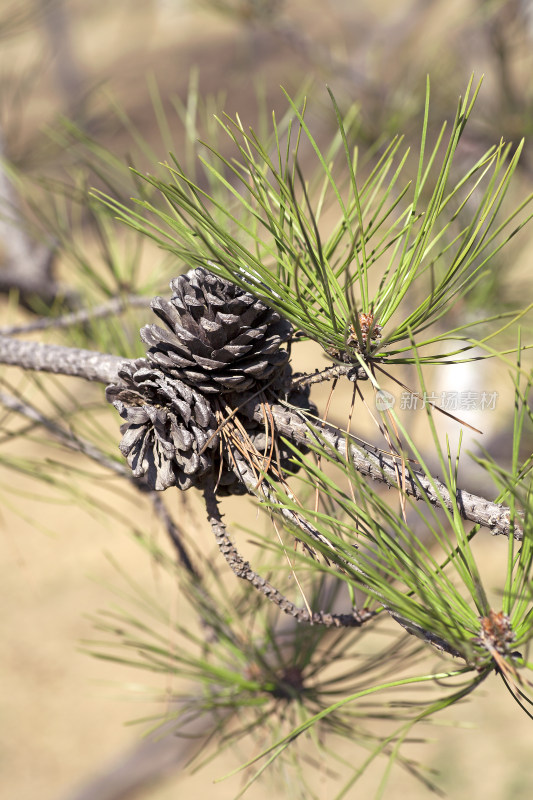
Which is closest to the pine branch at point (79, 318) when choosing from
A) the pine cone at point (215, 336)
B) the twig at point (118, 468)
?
the twig at point (118, 468)

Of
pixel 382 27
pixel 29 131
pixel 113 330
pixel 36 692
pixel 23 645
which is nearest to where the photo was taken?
pixel 113 330

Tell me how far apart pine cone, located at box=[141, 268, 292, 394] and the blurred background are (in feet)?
0.41

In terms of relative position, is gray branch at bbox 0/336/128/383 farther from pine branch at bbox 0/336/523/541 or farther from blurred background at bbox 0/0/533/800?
blurred background at bbox 0/0/533/800

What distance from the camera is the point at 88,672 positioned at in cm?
179

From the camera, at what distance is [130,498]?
510mm

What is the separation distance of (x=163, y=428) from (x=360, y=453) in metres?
0.09

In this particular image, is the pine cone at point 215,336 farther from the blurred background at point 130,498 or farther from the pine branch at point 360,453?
the blurred background at point 130,498

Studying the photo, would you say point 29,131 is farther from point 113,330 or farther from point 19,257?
point 113,330

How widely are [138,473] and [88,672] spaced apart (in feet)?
5.68

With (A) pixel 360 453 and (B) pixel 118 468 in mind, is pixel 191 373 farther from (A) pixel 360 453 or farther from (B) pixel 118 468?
(B) pixel 118 468

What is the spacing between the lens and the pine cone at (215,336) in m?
0.28

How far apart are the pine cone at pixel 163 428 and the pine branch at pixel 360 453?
32mm

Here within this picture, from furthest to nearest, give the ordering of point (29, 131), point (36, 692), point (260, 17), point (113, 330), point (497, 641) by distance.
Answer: point (29, 131)
point (36, 692)
point (260, 17)
point (113, 330)
point (497, 641)

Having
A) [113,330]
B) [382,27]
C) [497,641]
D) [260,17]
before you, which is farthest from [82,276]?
[382,27]
